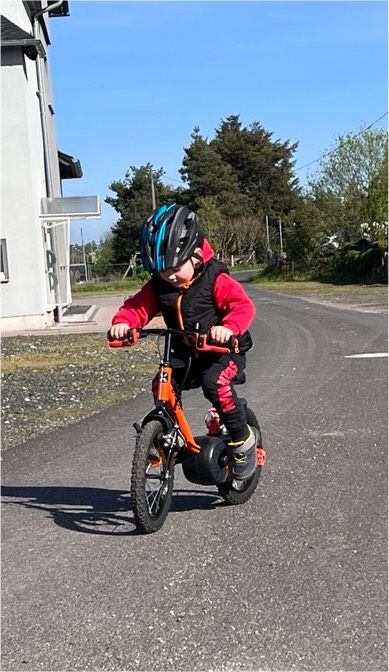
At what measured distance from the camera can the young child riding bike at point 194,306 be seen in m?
4.60

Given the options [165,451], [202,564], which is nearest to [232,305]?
[165,451]

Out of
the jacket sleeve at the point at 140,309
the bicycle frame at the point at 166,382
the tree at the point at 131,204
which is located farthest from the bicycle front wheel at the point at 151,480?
the tree at the point at 131,204

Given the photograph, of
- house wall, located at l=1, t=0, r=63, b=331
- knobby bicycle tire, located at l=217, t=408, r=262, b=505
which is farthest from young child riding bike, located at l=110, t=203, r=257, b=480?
house wall, located at l=1, t=0, r=63, b=331

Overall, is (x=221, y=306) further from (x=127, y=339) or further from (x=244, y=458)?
(x=244, y=458)

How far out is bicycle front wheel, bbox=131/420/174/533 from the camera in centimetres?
451

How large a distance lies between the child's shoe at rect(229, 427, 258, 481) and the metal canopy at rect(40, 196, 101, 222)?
57.7ft

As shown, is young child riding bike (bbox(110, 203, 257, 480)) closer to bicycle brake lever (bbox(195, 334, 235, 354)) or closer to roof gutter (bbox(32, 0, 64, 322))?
bicycle brake lever (bbox(195, 334, 235, 354))

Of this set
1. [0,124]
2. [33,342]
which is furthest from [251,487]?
[0,124]

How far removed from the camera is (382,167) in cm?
4491

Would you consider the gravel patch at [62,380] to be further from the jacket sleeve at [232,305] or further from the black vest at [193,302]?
the jacket sleeve at [232,305]

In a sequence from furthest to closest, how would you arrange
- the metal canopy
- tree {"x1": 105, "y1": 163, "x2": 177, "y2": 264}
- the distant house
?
tree {"x1": 105, "y1": 163, "x2": 177, "y2": 264}
the metal canopy
the distant house

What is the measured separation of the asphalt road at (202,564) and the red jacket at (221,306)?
114cm

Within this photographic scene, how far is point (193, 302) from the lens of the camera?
4812 mm

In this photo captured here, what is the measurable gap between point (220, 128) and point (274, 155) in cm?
776
